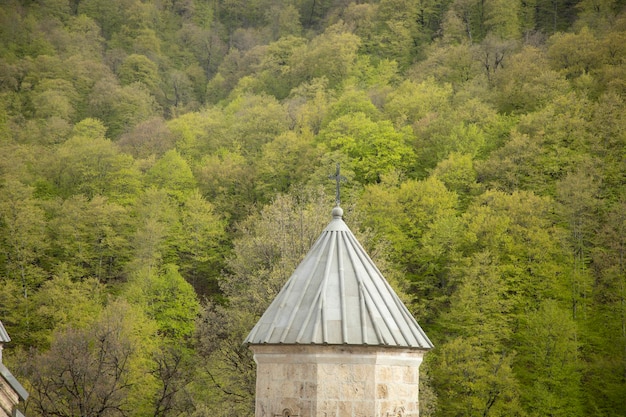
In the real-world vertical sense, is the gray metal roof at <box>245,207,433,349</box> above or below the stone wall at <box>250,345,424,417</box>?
above

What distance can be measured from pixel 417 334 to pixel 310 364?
1770 mm

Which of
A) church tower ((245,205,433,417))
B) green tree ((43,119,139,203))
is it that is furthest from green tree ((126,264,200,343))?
church tower ((245,205,433,417))

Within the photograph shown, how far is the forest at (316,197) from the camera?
4316cm

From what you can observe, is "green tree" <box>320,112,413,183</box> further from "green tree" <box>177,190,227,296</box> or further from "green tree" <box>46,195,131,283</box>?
"green tree" <box>46,195,131,283</box>

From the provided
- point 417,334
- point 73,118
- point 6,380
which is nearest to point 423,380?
point 417,334

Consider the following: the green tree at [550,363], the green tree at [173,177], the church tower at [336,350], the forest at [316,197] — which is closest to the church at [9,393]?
the church tower at [336,350]

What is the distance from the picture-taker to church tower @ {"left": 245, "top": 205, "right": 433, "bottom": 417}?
13.5 m

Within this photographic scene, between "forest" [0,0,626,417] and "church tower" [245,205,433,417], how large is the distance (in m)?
19.3

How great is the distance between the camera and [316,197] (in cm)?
4428

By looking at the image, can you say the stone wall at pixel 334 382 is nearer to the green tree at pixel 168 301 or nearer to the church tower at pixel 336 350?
the church tower at pixel 336 350

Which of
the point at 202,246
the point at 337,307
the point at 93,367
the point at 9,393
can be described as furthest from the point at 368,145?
the point at 9,393

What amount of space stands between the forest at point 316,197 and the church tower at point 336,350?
19342 mm

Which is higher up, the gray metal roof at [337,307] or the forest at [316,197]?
the forest at [316,197]

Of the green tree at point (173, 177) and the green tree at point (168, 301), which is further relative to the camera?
the green tree at point (173, 177)
